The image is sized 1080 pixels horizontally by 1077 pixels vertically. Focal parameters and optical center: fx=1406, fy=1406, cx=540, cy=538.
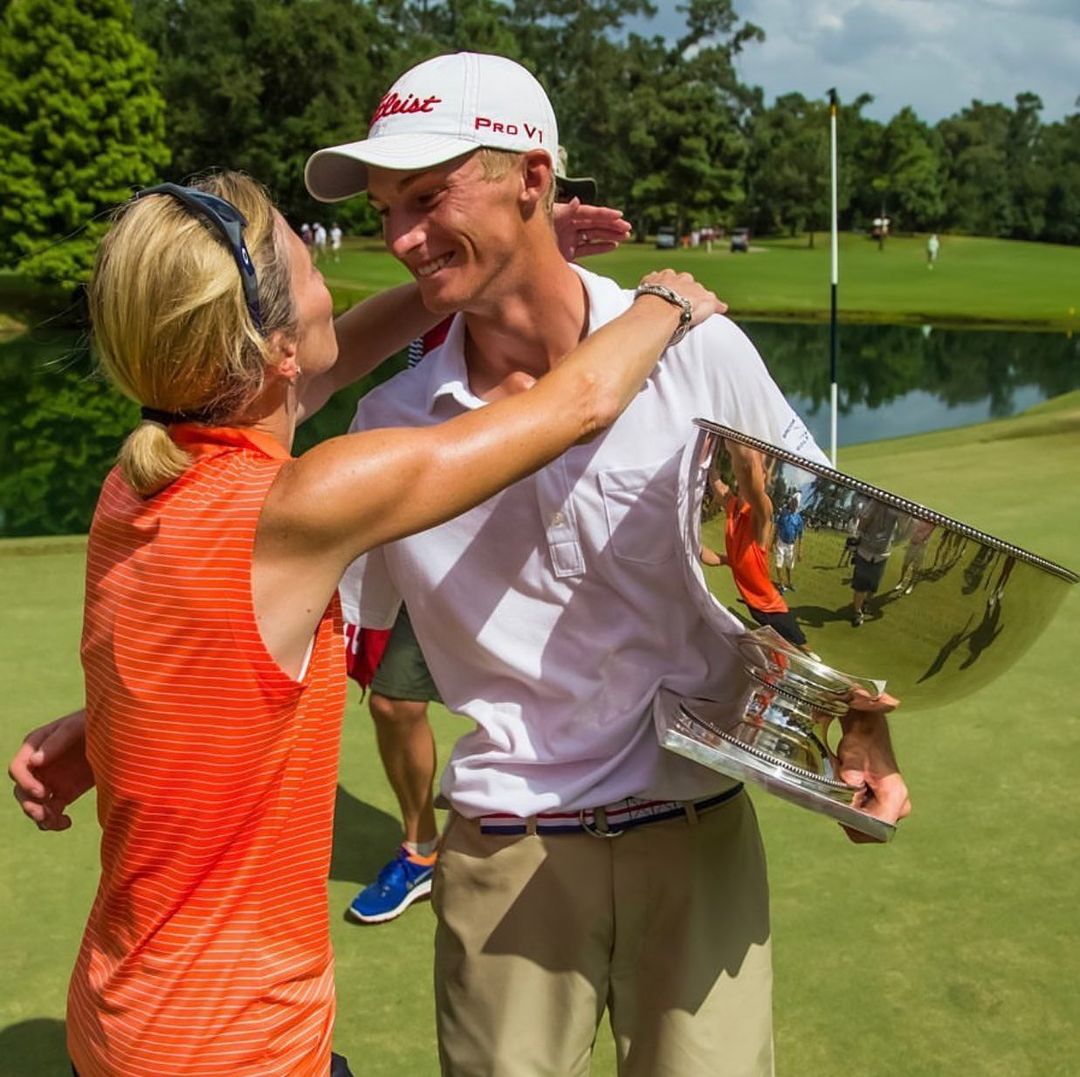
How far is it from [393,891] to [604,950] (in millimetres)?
1554

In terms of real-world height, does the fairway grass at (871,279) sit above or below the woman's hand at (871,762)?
below

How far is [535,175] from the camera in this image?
82.6 inches

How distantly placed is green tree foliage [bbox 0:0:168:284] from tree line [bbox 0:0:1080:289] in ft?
0.19

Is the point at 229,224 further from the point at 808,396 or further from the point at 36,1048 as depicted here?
the point at 808,396

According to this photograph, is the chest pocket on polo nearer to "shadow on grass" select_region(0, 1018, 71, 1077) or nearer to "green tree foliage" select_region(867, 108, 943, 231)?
"shadow on grass" select_region(0, 1018, 71, 1077)

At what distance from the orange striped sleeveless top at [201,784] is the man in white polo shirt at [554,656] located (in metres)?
0.37

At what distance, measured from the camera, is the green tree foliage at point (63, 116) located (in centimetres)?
3628

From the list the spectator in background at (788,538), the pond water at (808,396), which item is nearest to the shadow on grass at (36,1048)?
the spectator in background at (788,538)

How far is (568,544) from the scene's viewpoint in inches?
79.4

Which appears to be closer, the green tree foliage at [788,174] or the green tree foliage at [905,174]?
the green tree foliage at [788,174]

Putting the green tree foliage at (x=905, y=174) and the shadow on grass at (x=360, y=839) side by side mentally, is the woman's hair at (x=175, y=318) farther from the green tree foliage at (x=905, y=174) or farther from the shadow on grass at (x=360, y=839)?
the green tree foliage at (x=905, y=174)

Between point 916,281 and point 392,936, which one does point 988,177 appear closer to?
point 916,281

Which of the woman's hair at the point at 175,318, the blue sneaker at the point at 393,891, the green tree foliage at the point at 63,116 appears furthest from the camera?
the green tree foliage at the point at 63,116

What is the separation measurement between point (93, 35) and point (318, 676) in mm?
39764
